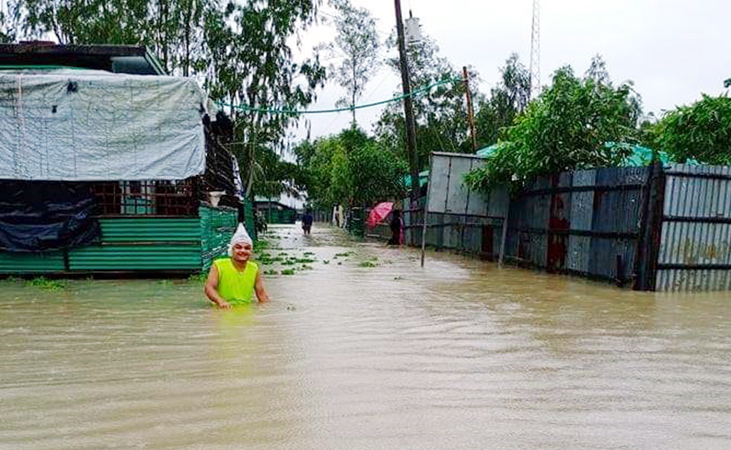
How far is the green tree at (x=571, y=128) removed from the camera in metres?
14.2

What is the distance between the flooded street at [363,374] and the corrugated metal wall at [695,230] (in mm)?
1536

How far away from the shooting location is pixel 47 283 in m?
11.6

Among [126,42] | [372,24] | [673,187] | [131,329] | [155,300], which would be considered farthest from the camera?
[372,24]

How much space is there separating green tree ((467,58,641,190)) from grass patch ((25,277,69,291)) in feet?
29.0

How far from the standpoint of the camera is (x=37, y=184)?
1241 cm

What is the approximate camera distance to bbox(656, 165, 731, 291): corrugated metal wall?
35.7ft

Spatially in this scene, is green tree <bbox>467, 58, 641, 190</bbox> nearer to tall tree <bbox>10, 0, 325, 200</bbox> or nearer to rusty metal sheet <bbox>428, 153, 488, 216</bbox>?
rusty metal sheet <bbox>428, 153, 488, 216</bbox>

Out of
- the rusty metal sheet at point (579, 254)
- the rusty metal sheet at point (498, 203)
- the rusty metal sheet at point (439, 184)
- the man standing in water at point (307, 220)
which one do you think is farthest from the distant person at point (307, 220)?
the rusty metal sheet at point (579, 254)

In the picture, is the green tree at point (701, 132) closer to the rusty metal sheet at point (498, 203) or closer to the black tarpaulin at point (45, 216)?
the rusty metal sheet at point (498, 203)

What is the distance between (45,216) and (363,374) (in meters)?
8.94

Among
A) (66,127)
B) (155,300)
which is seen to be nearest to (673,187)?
(155,300)

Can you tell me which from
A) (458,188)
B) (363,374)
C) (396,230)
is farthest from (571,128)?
(396,230)

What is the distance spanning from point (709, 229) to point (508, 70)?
37.9 meters

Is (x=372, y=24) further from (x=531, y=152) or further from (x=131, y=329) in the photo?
(x=131, y=329)
